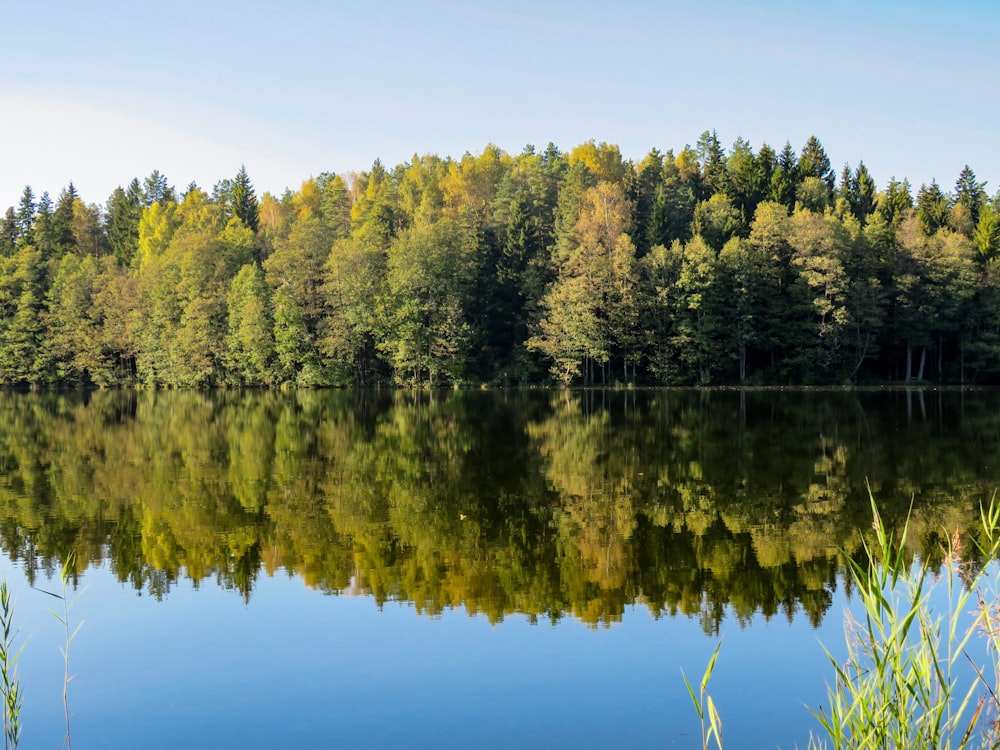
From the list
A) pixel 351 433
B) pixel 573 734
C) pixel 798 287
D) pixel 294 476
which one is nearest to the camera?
pixel 573 734

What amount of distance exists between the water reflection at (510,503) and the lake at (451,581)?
95mm

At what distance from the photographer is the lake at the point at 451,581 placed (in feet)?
29.5

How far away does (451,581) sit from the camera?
13531 mm

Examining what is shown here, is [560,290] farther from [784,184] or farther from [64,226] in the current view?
[64,226]

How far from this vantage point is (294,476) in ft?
79.3

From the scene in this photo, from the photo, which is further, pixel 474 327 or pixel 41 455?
pixel 474 327

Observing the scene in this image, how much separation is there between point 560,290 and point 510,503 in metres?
53.2

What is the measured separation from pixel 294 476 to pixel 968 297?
64425 mm

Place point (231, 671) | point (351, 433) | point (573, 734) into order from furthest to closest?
point (351, 433) < point (231, 671) < point (573, 734)

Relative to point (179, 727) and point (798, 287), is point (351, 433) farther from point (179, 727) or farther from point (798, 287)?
point (798, 287)

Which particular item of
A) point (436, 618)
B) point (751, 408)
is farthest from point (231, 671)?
point (751, 408)

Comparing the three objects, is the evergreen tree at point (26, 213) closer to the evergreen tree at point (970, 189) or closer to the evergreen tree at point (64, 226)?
the evergreen tree at point (64, 226)

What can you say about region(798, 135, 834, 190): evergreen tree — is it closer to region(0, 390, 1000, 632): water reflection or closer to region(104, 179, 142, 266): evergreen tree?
region(0, 390, 1000, 632): water reflection

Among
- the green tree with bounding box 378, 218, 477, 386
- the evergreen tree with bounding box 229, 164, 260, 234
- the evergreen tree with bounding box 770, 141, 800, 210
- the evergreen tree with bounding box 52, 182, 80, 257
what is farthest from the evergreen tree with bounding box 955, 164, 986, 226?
the evergreen tree with bounding box 52, 182, 80, 257
